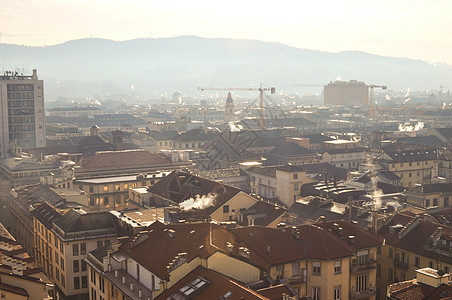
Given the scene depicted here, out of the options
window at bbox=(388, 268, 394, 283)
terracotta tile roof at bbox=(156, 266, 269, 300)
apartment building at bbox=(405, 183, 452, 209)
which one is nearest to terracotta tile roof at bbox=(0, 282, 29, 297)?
terracotta tile roof at bbox=(156, 266, 269, 300)

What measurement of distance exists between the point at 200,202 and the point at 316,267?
24160 millimetres

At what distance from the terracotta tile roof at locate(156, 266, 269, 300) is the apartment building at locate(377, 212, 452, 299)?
898 inches

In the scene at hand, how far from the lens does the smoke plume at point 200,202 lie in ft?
233

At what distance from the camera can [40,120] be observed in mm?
143500

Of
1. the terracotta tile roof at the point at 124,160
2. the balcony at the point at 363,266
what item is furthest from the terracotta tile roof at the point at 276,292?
the terracotta tile roof at the point at 124,160

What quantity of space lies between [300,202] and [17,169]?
50443mm

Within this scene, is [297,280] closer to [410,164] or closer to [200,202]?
[200,202]

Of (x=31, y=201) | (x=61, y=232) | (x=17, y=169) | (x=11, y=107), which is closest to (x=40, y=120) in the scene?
(x=11, y=107)

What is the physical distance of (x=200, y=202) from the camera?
2840 inches

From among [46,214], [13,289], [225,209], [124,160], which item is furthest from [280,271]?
[124,160]

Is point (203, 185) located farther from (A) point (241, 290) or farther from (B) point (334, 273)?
(A) point (241, 290)

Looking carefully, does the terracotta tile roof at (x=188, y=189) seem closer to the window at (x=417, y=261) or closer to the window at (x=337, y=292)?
the window at (x=417, y=261)

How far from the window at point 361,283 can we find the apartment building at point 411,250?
6035 millimetres

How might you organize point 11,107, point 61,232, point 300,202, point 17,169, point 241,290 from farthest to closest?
1. point 11,107
2. point 17,169
3. point 300,202
4. point 61,232
5. point 241,290
